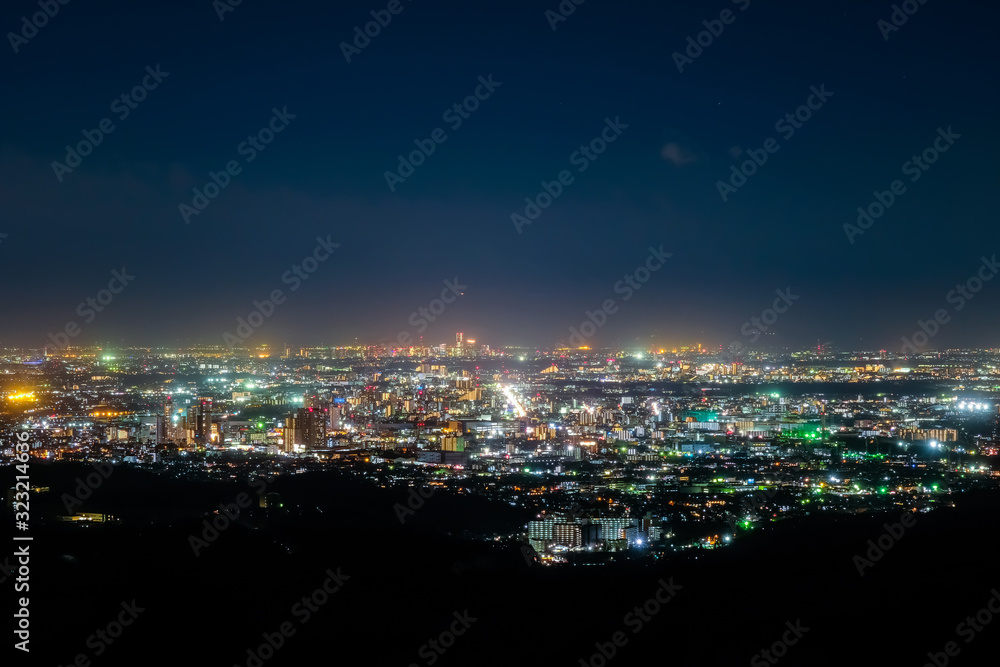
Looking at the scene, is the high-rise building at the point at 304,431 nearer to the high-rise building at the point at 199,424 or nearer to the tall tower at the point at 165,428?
the high-rise building at the point at 199,424


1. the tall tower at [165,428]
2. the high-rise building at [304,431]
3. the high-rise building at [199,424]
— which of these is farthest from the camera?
the high-rise building at [199,424]

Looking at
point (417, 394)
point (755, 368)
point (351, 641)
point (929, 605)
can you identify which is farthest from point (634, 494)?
point (755, 368)

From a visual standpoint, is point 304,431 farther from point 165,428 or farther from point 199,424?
point 165,428

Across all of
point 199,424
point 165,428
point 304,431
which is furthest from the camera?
point 199,424

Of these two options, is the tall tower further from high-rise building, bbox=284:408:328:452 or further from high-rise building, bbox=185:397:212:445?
high-rise building, bbox=284:408:328:452

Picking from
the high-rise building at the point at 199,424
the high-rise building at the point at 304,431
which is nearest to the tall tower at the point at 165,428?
the high-rise building at the point at 199,424

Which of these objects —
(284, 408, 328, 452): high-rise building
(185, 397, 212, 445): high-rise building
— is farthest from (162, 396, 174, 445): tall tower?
(284, 408, 328, 452): high-rise building

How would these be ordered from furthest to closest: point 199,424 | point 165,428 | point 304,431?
point 199,424, point 165,428, point 304,431

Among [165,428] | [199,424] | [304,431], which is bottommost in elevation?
[304,431]

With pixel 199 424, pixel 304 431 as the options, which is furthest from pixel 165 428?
pixel 304 431

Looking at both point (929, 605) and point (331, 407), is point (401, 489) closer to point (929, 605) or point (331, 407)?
point (929, 605)

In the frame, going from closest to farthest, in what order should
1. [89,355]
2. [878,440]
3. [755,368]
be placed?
[878,440], [89,355], [755,368]
